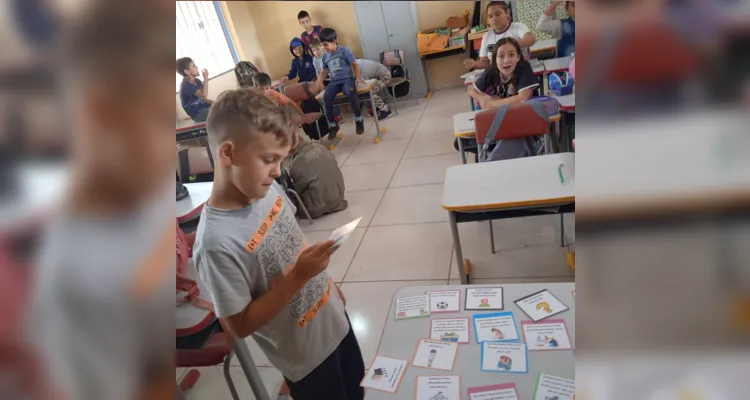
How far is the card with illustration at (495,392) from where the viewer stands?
31.6 inches

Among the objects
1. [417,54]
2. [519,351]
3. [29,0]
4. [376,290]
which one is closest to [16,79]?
[29,0]

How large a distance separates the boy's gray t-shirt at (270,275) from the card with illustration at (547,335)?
1.37 feet

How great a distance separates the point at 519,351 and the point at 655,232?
2.65 ft

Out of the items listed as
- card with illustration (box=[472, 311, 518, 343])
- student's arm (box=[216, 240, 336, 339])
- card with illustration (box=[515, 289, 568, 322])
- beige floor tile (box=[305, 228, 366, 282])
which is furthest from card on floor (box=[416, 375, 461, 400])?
beige floor tile (box=[305, 228, 366, 282])

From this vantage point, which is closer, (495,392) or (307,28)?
(307,28)

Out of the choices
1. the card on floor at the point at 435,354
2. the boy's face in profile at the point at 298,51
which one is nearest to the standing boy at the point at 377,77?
the boy's face in profile at the point at 298,51

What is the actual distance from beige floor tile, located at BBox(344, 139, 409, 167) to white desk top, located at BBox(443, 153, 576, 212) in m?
0.44

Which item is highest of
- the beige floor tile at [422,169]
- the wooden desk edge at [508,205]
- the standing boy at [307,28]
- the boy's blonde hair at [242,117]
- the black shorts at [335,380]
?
the standing boy at [307,28]

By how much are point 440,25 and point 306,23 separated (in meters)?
0.15

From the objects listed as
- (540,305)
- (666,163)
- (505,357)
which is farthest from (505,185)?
(666,163)

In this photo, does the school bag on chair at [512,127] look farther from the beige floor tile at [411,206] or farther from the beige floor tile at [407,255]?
the beige floor tile at [407,255]

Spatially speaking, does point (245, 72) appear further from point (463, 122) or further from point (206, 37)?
point (463, 122)

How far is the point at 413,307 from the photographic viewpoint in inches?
42.0

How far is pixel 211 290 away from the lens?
2.13 feet
